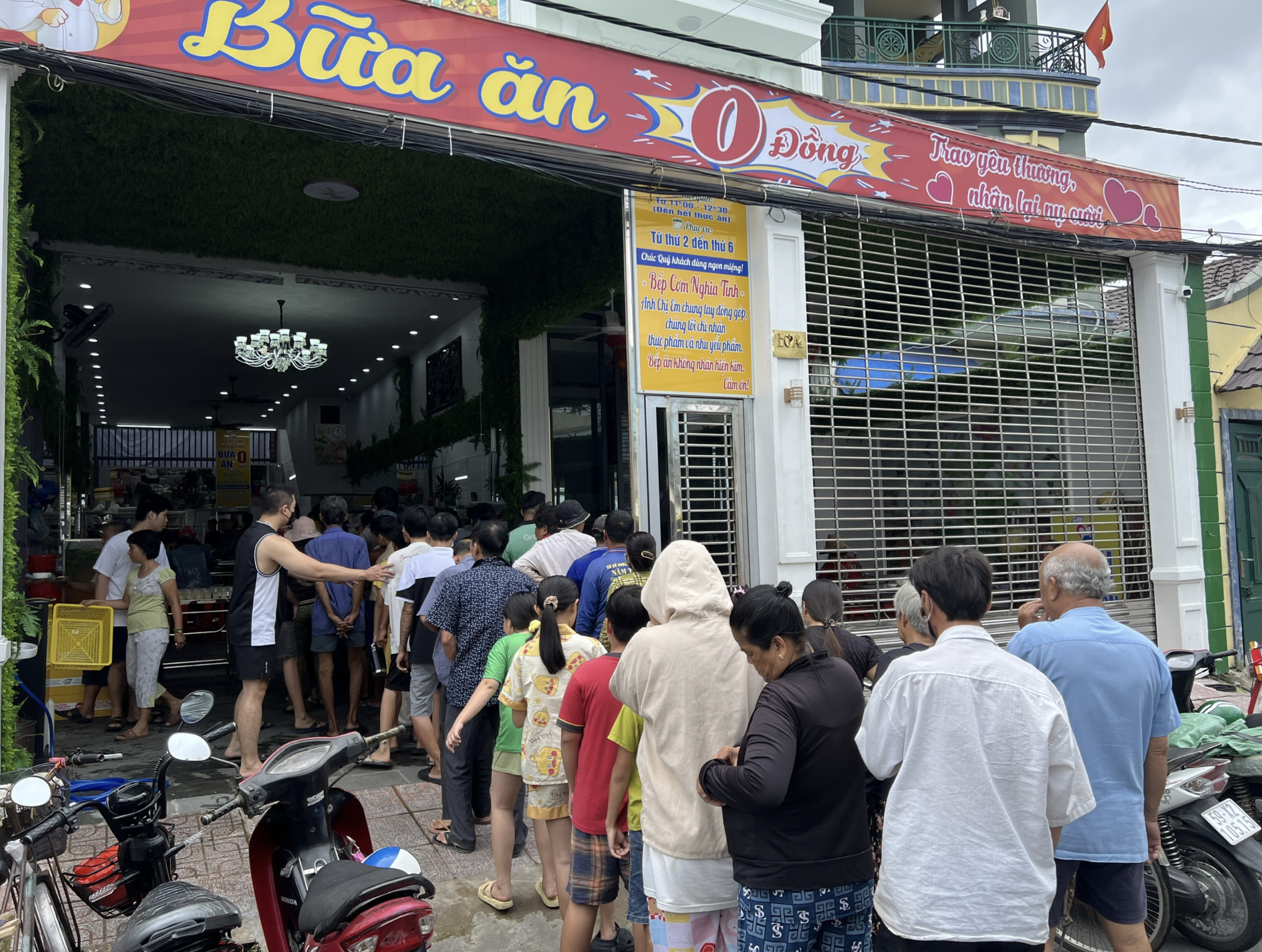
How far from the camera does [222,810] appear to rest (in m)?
2.67

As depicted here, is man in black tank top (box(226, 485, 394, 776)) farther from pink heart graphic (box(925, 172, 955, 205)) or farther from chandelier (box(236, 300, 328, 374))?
chandelier (box(236, 300, 328, 374))

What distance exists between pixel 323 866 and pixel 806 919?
4.88 ft

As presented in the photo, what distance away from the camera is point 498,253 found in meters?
10.4

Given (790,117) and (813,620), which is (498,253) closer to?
(790,117)

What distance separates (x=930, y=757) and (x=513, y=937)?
242 cm

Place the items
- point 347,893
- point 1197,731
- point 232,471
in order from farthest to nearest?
point 232,471
point 1197,731
point 347,893

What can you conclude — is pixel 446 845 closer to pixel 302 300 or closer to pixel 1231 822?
pixel 1231 822

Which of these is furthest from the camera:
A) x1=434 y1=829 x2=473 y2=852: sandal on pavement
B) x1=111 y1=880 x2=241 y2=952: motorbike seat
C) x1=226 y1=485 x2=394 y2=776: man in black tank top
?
x1=226 y1=485 x2=394 y2=776: man in black tank top

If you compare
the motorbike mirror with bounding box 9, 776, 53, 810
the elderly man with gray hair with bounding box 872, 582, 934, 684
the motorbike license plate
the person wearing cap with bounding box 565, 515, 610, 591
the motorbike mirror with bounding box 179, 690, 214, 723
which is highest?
the person wearing cap with bounding box 565, 515, 610, 591

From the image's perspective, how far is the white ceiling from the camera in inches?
423

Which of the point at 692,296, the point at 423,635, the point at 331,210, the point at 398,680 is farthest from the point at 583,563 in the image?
the point at 331,210

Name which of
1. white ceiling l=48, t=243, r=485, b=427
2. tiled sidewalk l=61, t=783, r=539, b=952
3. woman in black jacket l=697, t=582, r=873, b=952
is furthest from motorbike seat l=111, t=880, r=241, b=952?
white ceiling l=48, t=243, r=485, b=427

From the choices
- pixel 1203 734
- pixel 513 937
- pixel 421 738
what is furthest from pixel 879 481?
pixel 513 937

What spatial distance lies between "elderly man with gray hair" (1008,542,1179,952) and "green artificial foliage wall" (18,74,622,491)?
558 cm
